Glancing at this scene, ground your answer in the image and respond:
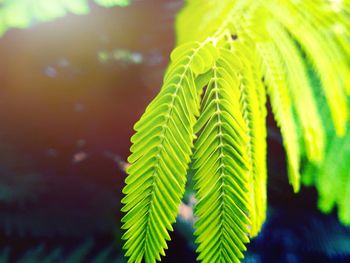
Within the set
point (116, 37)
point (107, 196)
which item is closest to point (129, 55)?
point (116, 37)

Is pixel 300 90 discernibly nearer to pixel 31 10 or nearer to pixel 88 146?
pixel 31 10

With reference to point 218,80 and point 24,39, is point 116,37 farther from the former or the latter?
point 218,80

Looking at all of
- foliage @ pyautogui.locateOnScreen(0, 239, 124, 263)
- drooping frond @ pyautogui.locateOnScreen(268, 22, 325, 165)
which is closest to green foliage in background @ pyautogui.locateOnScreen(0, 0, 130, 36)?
drooping frond @ pyautogui.locateOnScreen(268, 22, 325, 165)

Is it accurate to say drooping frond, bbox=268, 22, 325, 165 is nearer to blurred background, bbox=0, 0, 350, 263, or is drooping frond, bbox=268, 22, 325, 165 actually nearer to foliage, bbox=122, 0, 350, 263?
foliage, bbox=122, 0, 350, 263

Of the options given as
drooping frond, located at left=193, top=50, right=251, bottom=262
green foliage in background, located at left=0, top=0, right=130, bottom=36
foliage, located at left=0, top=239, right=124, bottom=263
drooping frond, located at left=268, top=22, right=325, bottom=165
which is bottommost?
drooping frond, located at left=193, top=50, right=251, bottom=262

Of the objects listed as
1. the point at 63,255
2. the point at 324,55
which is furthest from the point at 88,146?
the point at 324,55

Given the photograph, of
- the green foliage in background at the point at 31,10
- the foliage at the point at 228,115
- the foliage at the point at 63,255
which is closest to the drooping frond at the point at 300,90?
the foliage at the point at 228,115
